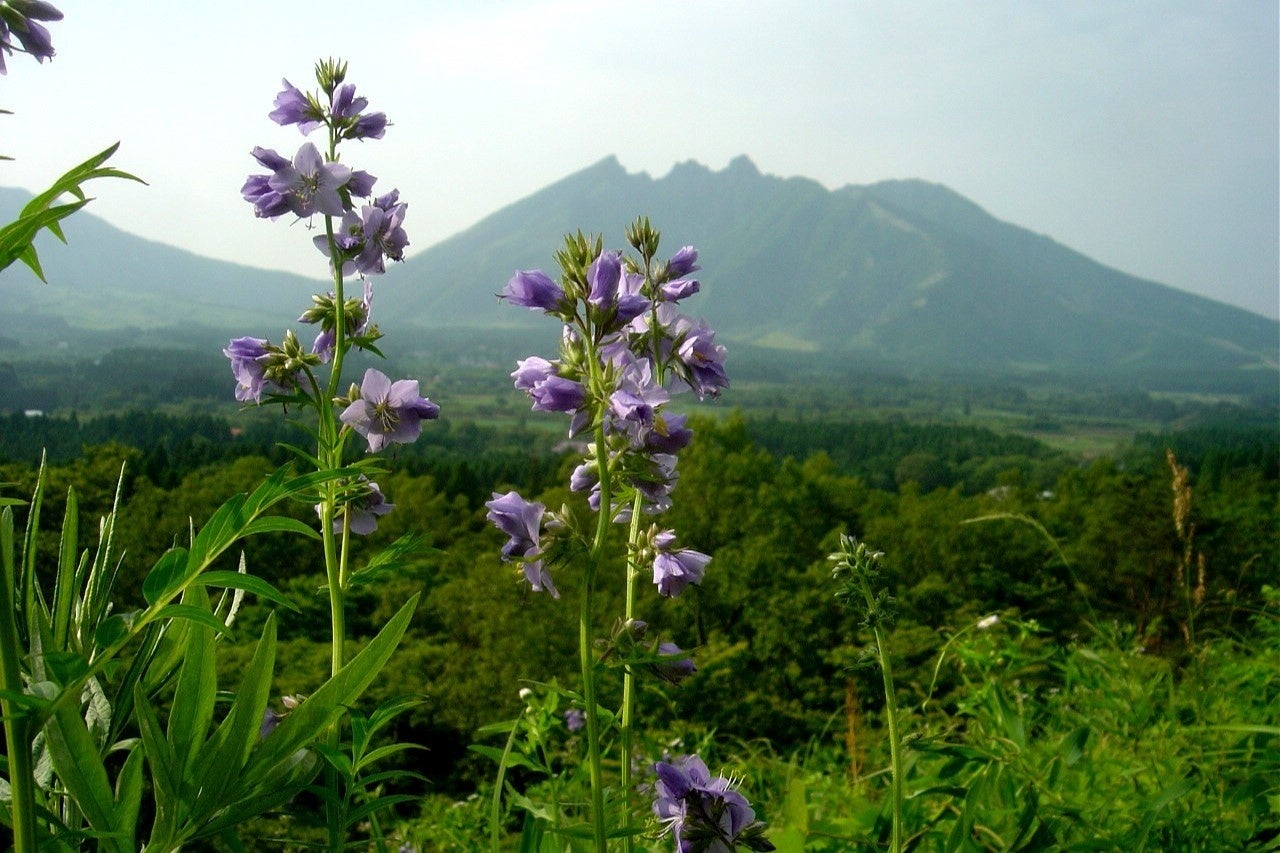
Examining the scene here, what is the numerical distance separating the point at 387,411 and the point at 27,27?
919 millimetres

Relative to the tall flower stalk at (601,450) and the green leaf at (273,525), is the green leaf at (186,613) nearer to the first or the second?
the green leaf at (273,525)

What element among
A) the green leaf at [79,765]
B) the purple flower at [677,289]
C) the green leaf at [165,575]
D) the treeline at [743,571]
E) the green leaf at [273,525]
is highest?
the purple flower at [677,289]

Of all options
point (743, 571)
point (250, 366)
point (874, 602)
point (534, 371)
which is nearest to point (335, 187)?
point (250, 366)

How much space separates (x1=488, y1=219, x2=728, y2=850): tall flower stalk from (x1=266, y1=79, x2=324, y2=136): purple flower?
844mm

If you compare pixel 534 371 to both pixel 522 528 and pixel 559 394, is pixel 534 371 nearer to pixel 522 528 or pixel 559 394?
pixel 559 394

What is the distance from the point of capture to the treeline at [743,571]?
68.1 ft

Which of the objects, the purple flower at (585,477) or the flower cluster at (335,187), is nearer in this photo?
the purple flower at (585,477)

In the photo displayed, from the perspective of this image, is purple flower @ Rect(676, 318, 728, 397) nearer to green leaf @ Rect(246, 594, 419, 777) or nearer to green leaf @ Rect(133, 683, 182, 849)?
green leaf @ Rect(246, 594, 419, 777)

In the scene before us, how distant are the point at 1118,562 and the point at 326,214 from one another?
30976 mm

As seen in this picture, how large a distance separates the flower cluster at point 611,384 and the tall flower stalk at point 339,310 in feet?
1.41

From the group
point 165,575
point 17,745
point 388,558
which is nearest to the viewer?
point 17,745

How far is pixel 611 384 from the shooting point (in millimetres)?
1545

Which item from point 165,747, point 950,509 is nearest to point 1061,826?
point 165,747

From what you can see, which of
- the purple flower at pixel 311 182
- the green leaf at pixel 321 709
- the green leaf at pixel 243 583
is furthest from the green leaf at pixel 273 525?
the purple flower at pixel 311 182
